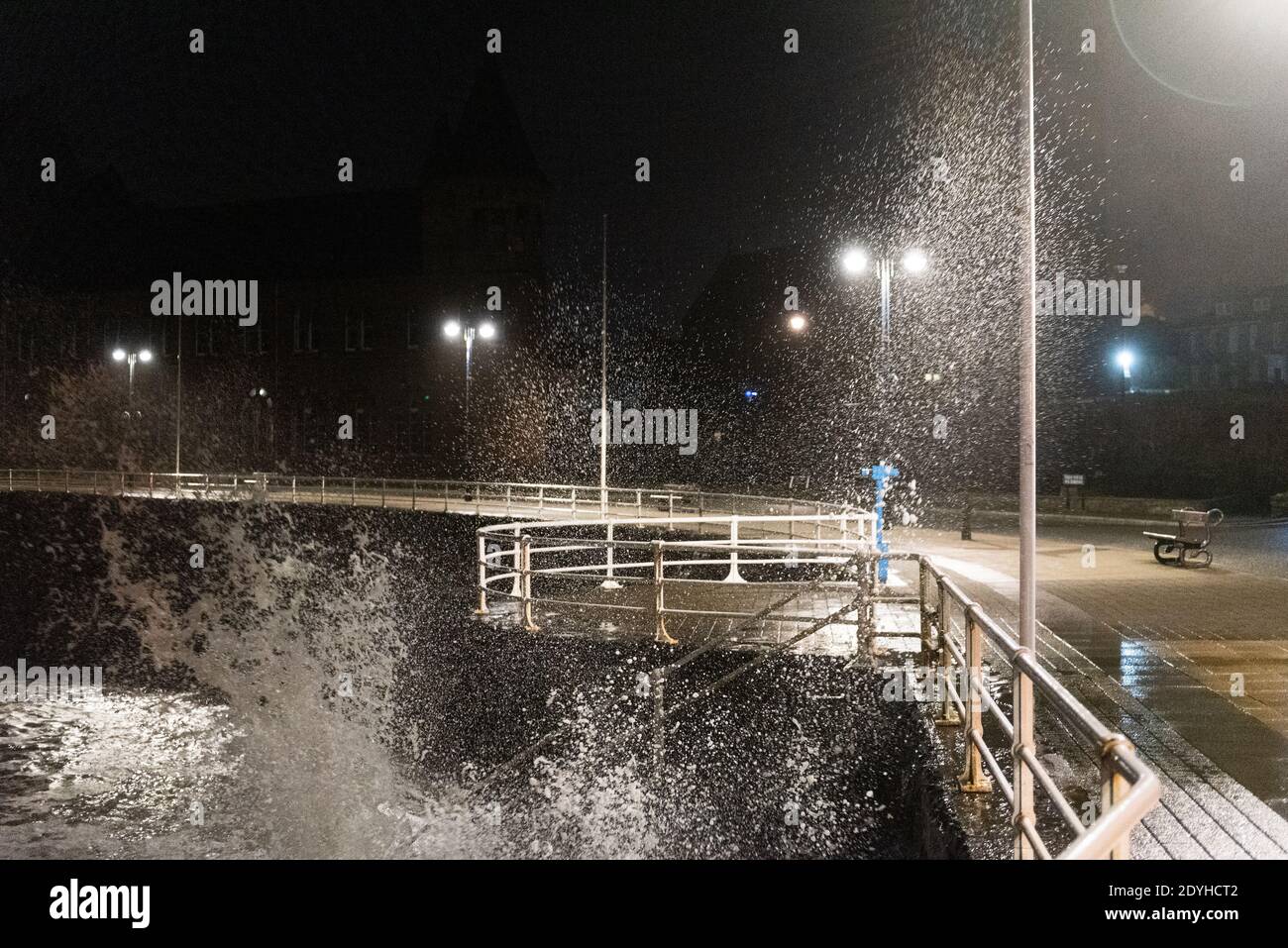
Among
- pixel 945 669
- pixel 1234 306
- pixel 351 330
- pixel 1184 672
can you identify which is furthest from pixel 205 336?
pixel 1234 306

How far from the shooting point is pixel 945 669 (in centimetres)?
848

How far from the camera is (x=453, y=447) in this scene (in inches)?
2096

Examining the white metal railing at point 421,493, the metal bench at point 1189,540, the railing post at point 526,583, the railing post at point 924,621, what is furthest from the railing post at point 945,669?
the white metal railing at point 421,493

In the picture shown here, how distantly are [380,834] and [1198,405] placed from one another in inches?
1812

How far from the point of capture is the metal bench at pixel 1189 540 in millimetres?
19750

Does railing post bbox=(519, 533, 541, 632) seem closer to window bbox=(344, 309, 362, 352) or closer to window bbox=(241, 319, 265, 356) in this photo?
window bbox=(344, 309, 362, 352)

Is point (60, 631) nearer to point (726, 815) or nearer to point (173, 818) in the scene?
point (173, 818)

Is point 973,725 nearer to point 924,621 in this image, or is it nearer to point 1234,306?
point 924,621

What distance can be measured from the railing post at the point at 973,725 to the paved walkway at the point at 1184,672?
896mm

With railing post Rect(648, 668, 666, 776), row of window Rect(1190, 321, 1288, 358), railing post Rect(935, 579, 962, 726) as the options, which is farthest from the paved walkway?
row of window Rect(1190, 321, 1288, 358)

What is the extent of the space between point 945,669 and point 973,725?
7.39 feet

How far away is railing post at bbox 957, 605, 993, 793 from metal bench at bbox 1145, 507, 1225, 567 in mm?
14918
